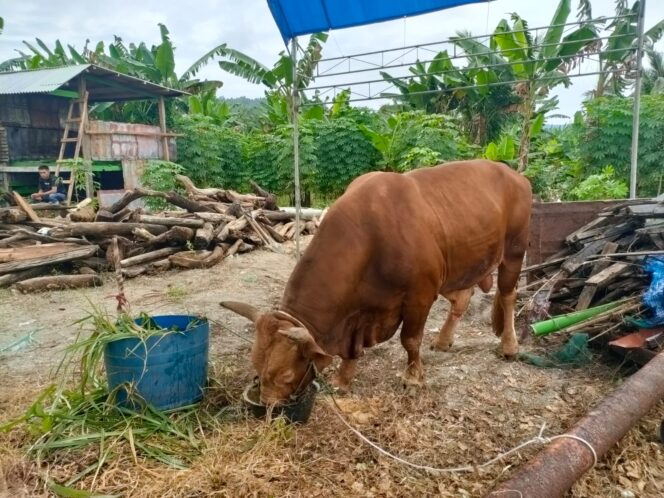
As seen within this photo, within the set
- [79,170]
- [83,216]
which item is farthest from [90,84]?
[83,216]

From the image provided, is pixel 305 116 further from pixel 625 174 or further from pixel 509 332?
pixel 509 332

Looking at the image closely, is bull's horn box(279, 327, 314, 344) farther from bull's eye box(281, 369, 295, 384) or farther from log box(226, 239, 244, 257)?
log box(226, 239, 244, 257)

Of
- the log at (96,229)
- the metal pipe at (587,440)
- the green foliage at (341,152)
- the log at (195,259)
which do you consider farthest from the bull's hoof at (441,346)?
the green foliage at (341,152)

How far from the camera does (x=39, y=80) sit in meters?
17.0

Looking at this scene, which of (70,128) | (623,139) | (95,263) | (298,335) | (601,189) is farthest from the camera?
(70,128)

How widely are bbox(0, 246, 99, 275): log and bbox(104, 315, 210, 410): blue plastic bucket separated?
5516mm

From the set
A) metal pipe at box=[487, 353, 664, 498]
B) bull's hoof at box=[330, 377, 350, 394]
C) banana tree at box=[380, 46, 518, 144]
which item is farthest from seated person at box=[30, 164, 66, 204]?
A: metal pipe at box=[487, 353, 664, 498]

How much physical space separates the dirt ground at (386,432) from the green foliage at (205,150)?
14500 millimetres

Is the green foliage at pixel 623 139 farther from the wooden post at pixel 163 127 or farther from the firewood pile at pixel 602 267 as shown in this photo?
the wooden post at pixel 163 127

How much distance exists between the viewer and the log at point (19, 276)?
320 inches

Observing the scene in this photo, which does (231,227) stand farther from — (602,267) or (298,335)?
(298,335)

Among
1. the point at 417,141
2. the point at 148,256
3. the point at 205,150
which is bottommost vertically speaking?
the point at 148,256

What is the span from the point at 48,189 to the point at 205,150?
625 centimetres

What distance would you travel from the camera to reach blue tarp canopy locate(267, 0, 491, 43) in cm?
770
